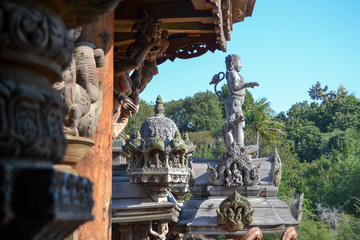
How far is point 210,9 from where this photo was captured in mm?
6230

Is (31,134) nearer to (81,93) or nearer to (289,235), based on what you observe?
(81,93)

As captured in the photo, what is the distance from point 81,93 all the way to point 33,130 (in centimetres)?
231

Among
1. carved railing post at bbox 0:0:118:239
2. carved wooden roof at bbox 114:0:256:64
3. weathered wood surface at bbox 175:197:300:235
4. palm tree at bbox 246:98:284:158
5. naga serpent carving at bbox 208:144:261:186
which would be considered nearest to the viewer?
carved railing post at bbox 0:0:118:239

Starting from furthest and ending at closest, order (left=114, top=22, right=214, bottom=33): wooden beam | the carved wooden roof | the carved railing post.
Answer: (left=114, top=22, right=214, bottom=33): wooden beam < the carved wooden roof < the carved railing post

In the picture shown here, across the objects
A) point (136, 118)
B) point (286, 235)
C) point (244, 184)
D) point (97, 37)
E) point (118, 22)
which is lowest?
point (286, 235)

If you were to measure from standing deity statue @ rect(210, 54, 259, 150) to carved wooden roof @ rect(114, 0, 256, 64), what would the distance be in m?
1.61

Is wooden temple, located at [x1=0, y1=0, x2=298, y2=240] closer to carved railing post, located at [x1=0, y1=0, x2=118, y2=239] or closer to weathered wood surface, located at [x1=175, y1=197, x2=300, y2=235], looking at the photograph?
carved railing post, located at [x1=0, y1=0, x2=118, y2=239]

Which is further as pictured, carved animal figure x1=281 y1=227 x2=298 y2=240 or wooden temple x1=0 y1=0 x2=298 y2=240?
carved animal figure x1=281 y1=227 x2=298 y2=240

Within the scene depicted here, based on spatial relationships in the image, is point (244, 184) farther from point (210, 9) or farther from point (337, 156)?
point (337, 156)

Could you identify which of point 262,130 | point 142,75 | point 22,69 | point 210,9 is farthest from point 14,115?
point 262,130

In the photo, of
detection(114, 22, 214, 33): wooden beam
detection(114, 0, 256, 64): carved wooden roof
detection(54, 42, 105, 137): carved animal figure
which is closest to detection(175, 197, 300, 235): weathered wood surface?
detection(114, 0, 256, 64): carved wooden roof

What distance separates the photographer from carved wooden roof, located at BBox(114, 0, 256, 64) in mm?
6292

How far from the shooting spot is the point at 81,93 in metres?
3.42

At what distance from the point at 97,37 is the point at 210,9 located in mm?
2190
